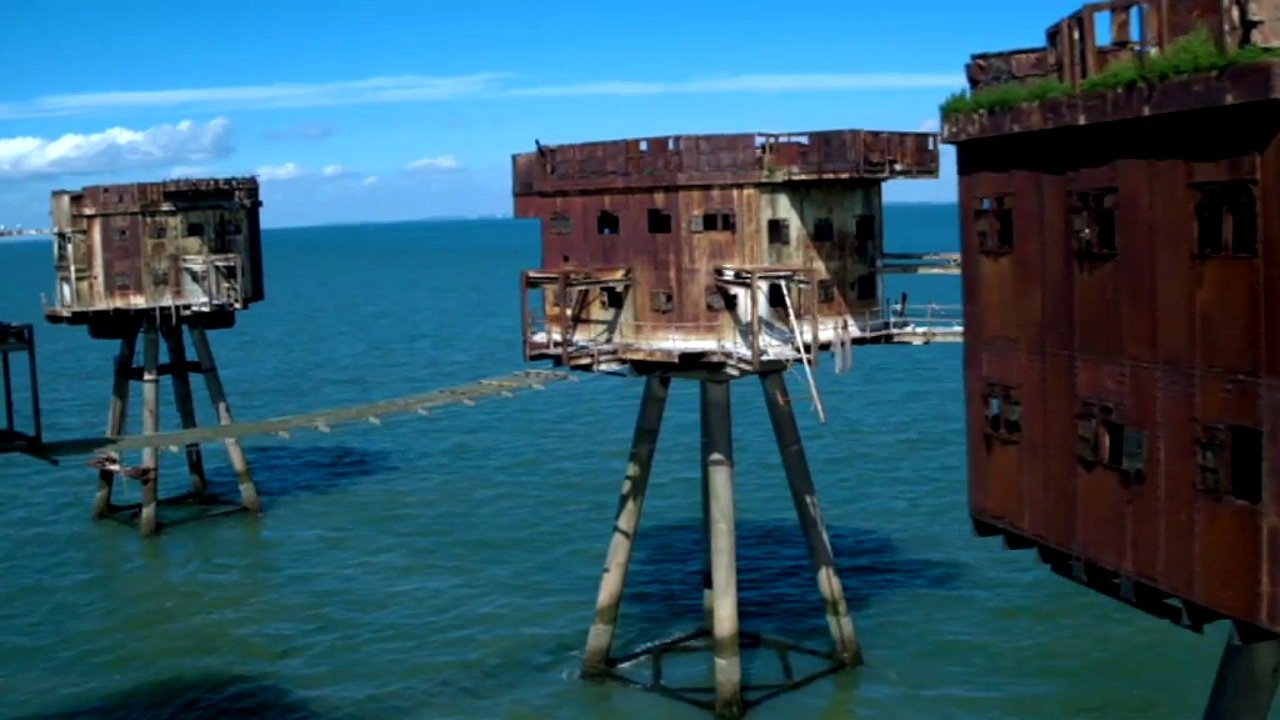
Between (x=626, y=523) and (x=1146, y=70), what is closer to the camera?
(x=1146, y=70)

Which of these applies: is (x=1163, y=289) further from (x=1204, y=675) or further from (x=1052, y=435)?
(x=1204, y=675)

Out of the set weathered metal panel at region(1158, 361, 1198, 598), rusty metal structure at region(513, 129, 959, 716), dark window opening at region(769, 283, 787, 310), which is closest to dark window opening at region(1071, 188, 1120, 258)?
weathered metal panel at region(1158, 361, 1198, 598)

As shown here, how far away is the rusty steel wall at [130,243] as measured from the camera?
154 ft

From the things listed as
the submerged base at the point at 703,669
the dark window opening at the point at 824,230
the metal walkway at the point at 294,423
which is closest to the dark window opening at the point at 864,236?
the dark window opening at the point at 824,230

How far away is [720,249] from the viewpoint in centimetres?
2912

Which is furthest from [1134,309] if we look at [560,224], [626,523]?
[560,224]

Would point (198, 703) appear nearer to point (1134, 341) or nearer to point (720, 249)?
point (720, 249)

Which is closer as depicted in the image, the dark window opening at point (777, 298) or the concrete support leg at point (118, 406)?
the dark window opening at point (777, 298)

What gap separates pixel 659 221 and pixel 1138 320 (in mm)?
13984

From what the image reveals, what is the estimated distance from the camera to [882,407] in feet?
217

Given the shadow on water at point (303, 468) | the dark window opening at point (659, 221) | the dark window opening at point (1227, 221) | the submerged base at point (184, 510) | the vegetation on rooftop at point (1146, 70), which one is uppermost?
the vegetation on rooftop at point (1146, 70)

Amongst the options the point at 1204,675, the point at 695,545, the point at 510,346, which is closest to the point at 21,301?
the point at 510,346

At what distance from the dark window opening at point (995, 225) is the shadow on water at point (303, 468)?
36.0 m

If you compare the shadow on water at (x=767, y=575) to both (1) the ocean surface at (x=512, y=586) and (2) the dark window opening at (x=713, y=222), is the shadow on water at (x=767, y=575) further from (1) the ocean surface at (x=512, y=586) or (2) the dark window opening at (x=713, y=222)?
(2) the dark window opening at (x=713, y=222)
